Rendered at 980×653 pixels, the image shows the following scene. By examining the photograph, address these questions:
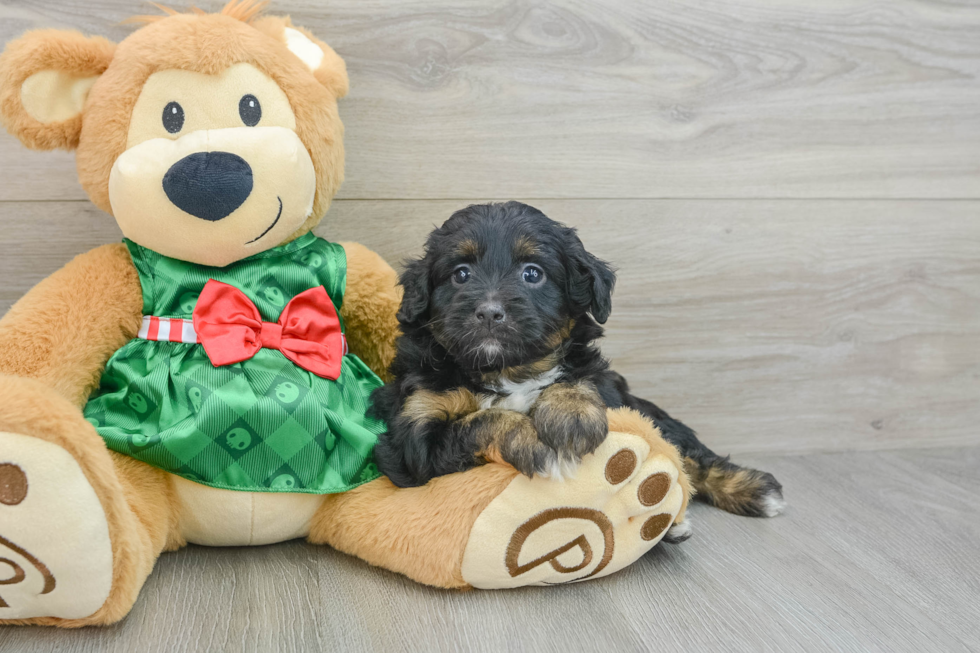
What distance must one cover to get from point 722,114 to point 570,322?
3.56 feet

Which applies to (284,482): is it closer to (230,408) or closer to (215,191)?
(230,408)

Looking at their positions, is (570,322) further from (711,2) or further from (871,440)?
(871,440)

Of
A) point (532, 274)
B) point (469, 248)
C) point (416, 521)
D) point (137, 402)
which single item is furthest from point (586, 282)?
point (137, 402)

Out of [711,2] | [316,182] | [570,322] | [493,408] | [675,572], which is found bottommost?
[675,572]

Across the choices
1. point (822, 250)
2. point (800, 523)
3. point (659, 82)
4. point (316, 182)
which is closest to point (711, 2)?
point (659, 82)

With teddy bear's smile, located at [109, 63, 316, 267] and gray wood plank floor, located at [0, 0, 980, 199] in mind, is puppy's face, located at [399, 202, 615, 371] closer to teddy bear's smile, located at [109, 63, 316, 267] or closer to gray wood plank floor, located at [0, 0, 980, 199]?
teddy bear's smile, located at [109, 63, 316, 267]

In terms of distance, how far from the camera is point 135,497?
157cm

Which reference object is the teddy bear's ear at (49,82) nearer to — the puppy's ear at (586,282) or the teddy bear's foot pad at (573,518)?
the puppy's ear at (586,282)

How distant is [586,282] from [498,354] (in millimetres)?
298

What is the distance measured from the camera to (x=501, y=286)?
161 centimetres

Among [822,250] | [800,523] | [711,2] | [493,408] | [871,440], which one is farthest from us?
[871,440]

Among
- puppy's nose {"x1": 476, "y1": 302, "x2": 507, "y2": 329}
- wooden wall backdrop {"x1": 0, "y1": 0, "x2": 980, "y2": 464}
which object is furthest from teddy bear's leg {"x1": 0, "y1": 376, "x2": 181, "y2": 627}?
wooden wall backdrop {"x1": 0, "y1": 0, "x2": 980, "y2": 464}

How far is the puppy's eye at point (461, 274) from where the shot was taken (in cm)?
169

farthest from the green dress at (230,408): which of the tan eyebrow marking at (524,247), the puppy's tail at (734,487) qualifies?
the puppy's tail at (734,487)
